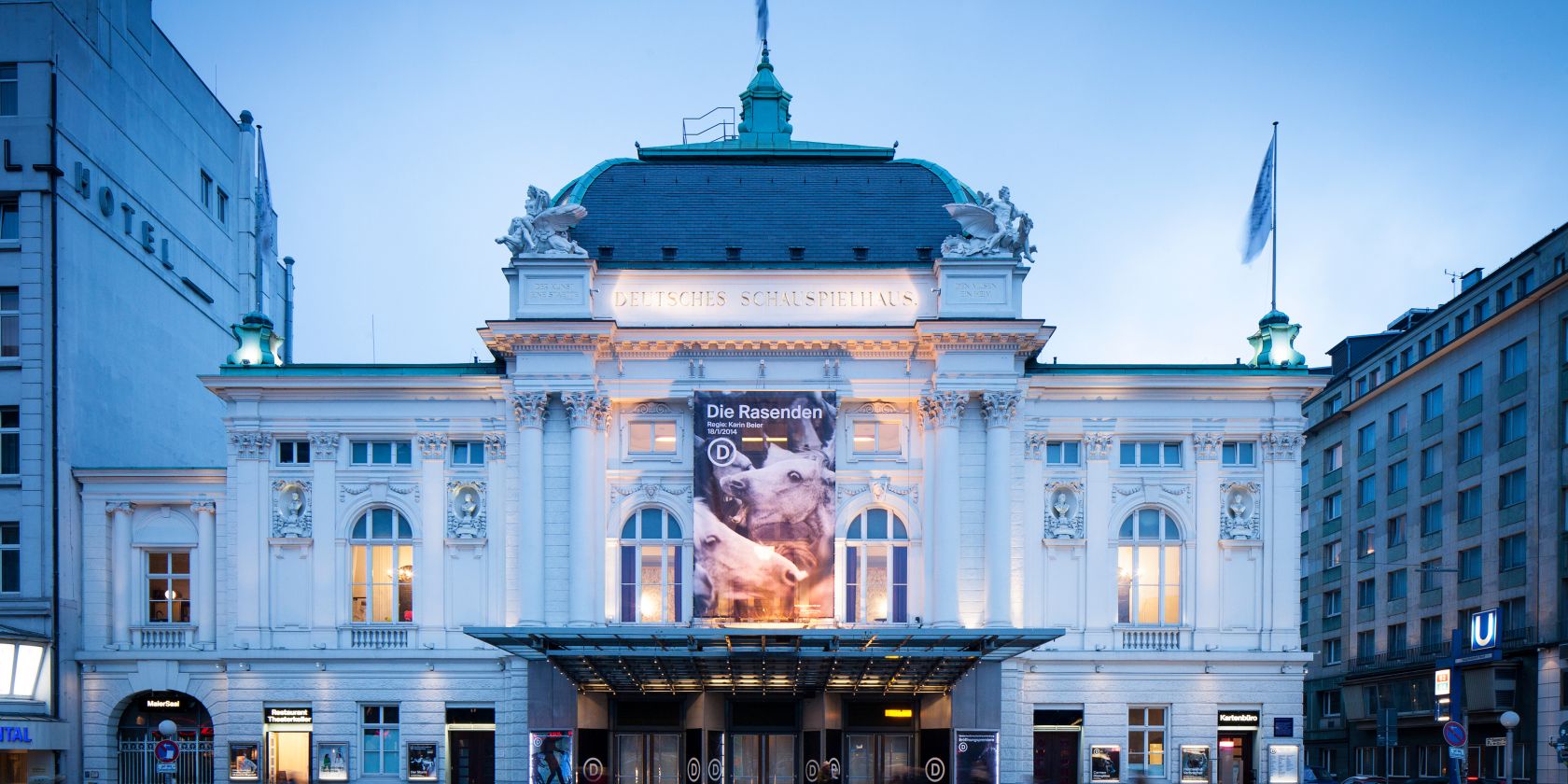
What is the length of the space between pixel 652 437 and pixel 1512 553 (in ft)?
112

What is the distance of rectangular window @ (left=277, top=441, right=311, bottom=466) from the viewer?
4953 centimetres

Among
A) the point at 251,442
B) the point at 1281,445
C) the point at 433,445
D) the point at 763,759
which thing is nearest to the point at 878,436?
the point at 763,759

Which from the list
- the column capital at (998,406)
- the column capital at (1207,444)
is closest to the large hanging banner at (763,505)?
the column capital at (998,406)

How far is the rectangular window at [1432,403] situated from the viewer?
68.4m

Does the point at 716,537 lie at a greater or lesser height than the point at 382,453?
lesser

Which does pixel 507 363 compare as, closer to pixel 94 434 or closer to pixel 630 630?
pixel 630 630

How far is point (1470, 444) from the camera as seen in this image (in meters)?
65.1

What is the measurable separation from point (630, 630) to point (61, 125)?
80.2 feet

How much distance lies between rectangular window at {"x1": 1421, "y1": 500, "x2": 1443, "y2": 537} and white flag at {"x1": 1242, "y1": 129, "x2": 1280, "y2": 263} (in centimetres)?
2301

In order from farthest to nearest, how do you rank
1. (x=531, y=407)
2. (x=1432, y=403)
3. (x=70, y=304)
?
(x=1432, y=403) < (x=70, y=304) < (x=531, y=407)

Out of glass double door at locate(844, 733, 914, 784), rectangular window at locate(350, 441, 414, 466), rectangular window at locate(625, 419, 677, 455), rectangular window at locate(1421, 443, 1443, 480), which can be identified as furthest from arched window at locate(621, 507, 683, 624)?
rectangular window at locate(1421, 443, 1443, 480)

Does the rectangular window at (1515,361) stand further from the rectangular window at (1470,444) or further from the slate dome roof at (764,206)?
the slate dome roof at (764,206)

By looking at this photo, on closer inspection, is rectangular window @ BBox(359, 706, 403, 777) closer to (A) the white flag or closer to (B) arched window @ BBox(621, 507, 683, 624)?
(B) arched window @ BBox(621, 507, 683, 624)

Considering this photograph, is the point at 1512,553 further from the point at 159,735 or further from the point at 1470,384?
the point at 159,735
